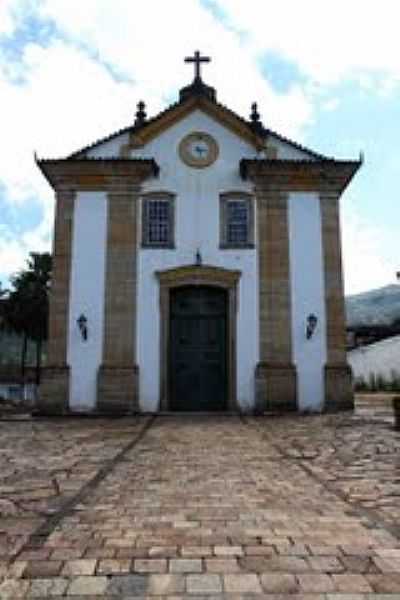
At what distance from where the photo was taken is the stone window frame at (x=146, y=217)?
15383 mm

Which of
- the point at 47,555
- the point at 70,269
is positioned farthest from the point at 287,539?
the point at 70,269

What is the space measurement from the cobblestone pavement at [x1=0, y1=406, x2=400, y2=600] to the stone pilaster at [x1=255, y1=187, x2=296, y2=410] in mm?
6035

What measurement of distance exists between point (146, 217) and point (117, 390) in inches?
175

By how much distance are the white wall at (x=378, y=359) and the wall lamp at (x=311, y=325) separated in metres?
11.6

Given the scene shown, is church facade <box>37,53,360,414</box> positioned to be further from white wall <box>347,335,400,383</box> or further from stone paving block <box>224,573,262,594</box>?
white wall <box>347,335,400,383</box>

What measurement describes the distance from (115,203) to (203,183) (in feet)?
7.67

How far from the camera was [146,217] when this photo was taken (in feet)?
51.3

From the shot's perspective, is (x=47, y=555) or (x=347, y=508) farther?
(x=347, y=508)

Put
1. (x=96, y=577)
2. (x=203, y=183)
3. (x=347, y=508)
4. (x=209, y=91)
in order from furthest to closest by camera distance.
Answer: (x=209, y=91) → (x=203, y=183) → (x=347, y=508) → (x=96, y=577)

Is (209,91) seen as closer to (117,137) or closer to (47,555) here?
(117,137)

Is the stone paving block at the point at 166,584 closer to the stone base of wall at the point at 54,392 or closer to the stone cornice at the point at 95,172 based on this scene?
the stone base of wall at the point at 54,392

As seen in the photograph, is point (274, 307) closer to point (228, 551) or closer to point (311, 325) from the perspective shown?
point (311, 325)

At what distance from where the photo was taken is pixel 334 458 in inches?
287

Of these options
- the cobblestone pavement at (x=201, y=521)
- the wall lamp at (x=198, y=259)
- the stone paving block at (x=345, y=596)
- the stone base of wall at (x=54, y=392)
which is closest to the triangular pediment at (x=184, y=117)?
the wall lamp at (x=198, y=259)
